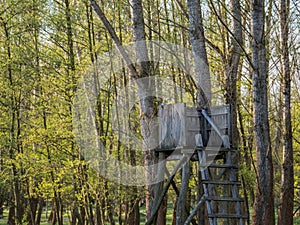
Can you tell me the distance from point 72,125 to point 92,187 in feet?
6.23

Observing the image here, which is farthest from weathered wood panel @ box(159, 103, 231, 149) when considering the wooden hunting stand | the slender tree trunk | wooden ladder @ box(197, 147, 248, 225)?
the slender tree trunk

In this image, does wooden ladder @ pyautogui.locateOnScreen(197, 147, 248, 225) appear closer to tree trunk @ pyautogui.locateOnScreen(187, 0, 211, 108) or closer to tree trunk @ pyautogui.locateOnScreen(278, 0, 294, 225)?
tree trunk @ pyautogui.locateOnScreen(187, 0, 211, 108)

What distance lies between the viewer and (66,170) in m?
14.8

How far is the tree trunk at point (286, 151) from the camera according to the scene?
12203 millimetres

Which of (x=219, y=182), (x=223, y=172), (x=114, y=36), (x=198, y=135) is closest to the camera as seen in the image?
(x=219, y=182)

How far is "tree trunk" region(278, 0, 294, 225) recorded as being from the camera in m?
12.2

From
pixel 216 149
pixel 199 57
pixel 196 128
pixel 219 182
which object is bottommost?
pixel 219 182

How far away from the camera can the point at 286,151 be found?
12.5 meters

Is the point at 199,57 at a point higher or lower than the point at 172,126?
higher

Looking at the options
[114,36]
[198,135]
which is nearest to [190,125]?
[198,135]

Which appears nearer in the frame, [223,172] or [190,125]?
[190,125]

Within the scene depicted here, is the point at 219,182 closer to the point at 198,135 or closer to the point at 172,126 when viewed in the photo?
the point at 198,135

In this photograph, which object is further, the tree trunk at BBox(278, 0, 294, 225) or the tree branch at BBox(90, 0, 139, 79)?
the tree trunk at BBox(278, 0, 294, 225)

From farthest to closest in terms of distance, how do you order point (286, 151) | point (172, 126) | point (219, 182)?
point (286, 151) → point (172, 126) → point (219, 182)
